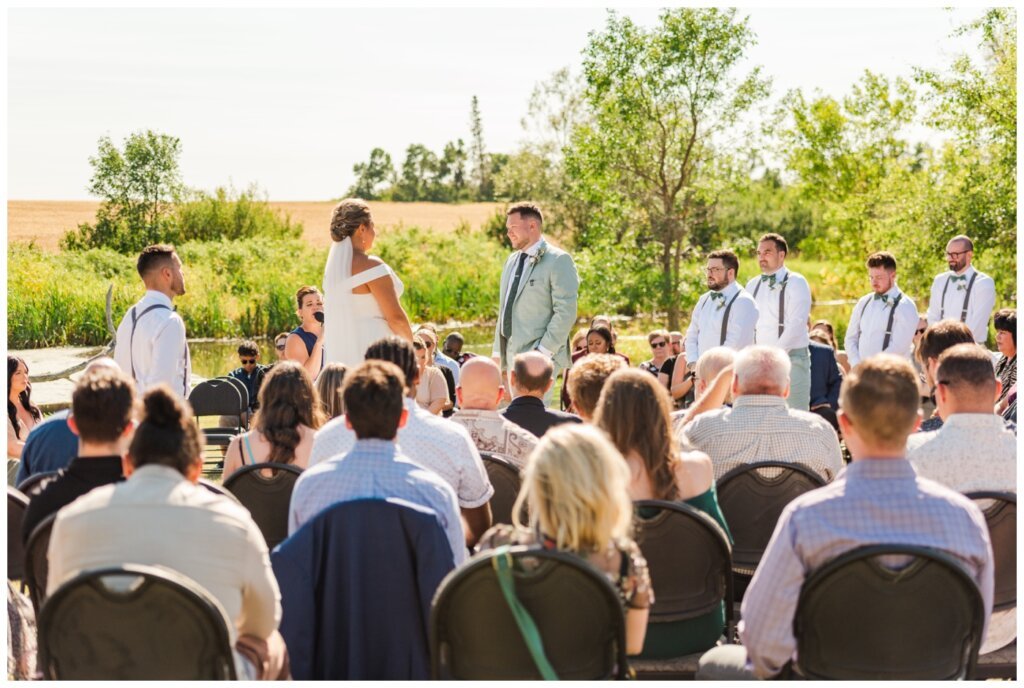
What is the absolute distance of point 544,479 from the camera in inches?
104

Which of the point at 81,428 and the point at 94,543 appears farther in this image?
the point at 81,428

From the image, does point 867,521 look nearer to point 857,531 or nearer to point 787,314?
point 857,531

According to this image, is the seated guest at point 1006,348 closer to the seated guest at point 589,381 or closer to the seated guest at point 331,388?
the seated guest at point 589,381

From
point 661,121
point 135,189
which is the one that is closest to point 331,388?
point 661,121

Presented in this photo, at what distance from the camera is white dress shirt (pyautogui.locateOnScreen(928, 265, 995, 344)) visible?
379 inches

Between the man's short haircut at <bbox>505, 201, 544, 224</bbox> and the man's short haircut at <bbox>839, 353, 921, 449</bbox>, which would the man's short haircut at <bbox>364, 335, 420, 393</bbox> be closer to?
the man's short haircut at <bbox>839, 353, 921, 449</bbox>

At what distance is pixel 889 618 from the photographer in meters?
2.69

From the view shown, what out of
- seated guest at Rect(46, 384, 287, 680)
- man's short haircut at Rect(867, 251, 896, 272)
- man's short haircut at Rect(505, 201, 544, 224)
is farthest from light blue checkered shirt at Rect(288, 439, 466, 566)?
man's short haircut at Rect(867, 251, 896, 272)

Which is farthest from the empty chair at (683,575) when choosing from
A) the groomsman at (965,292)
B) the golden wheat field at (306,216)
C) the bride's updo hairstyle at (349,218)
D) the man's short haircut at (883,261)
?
the golden wheat field at (306,216)

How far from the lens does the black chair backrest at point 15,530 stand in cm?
361

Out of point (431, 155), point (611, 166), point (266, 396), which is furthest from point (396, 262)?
point (431, 155)

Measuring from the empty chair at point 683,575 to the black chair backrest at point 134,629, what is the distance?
4.02 ft

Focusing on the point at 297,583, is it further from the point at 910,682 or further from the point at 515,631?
the point at 910,682

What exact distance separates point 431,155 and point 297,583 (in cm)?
9142
